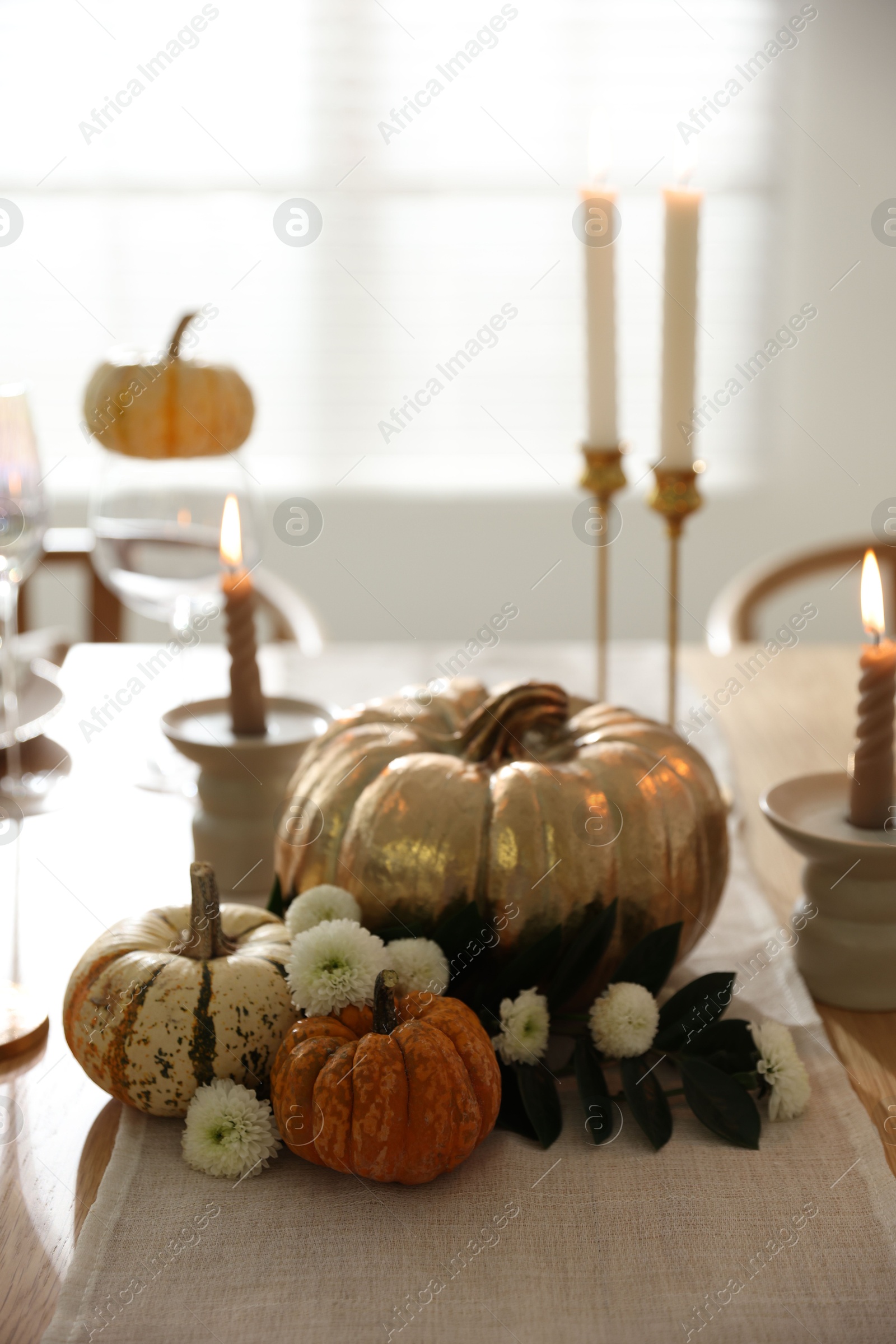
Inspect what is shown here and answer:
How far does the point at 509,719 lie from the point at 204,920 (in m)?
0.22

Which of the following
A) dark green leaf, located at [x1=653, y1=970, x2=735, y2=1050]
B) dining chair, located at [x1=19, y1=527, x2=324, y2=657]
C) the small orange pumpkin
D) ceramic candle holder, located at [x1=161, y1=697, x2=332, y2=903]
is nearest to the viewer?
the small orange pumpkin

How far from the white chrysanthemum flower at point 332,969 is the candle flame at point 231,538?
353 mm

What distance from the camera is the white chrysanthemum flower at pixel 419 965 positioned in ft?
2.00

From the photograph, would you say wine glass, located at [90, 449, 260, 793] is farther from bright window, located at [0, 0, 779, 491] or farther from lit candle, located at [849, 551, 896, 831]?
bright window, located at [0, 0, 779, 491]

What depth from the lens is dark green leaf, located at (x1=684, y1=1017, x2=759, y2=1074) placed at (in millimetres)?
614

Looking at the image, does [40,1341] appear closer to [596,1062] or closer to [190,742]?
[596,1062]

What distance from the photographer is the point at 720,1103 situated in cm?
59

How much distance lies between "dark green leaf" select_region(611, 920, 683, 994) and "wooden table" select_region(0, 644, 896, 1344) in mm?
118

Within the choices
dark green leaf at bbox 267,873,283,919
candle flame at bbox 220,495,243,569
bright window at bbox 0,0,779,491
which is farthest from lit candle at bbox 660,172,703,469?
bright window at bbox 0,0,779,491

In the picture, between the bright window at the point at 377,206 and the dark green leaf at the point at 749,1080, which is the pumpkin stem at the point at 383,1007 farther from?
the bright window at the point at 377,206

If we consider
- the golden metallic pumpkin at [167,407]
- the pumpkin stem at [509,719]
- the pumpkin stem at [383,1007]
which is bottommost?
the pumpkin stem at [383,1007]

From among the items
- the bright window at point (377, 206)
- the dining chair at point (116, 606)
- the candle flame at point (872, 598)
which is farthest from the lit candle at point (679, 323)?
the bright window at point (377, 206)

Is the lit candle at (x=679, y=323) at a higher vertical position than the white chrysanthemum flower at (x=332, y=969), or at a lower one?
higher

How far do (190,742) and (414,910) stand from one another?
0.75 feet
